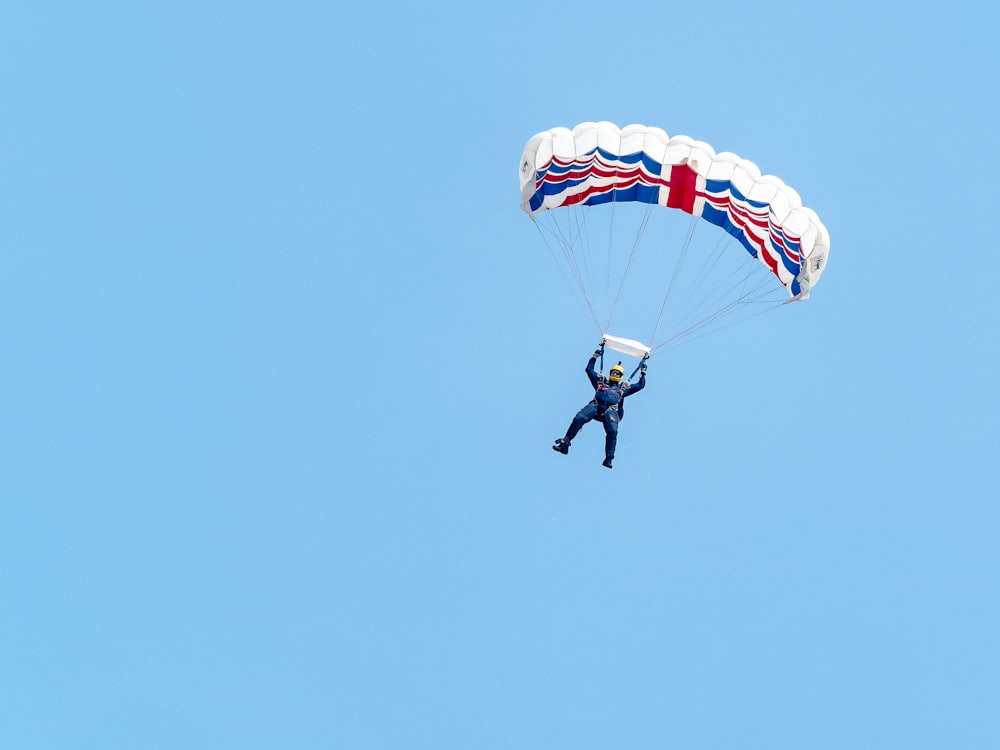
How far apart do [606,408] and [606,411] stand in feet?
0.17

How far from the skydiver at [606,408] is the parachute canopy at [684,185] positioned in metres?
3.14

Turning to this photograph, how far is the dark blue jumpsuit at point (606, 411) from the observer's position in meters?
27.3

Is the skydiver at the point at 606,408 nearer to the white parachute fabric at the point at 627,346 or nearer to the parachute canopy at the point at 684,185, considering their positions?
the white parachute fabric at the point at 627,346

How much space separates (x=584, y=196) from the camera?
2905 cm

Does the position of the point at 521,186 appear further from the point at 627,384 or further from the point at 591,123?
the point at 627,384

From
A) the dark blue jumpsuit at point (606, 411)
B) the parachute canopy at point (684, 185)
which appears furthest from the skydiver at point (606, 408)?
the parachute canopy at point (684, 185)

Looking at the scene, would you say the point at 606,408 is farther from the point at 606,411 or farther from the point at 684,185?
the point at 684,185

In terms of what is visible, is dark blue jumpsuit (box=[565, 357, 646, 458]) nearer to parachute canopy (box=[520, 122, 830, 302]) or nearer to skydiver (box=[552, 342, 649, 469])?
skydiver (box=[552, 342, 649, 469])

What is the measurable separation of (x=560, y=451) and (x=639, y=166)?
530 cm

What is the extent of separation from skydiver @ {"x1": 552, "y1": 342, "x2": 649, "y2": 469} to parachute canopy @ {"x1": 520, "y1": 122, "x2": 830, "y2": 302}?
3138 millimetres

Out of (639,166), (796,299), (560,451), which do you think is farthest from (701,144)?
(560,451)

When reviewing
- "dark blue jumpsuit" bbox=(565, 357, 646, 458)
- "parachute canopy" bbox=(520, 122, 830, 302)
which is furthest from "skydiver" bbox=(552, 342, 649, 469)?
"parachute canopy" bbox=(520, 122, 830, 302)

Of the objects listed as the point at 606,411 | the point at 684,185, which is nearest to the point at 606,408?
the point at 606,411

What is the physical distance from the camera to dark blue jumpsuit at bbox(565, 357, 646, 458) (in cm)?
2731
